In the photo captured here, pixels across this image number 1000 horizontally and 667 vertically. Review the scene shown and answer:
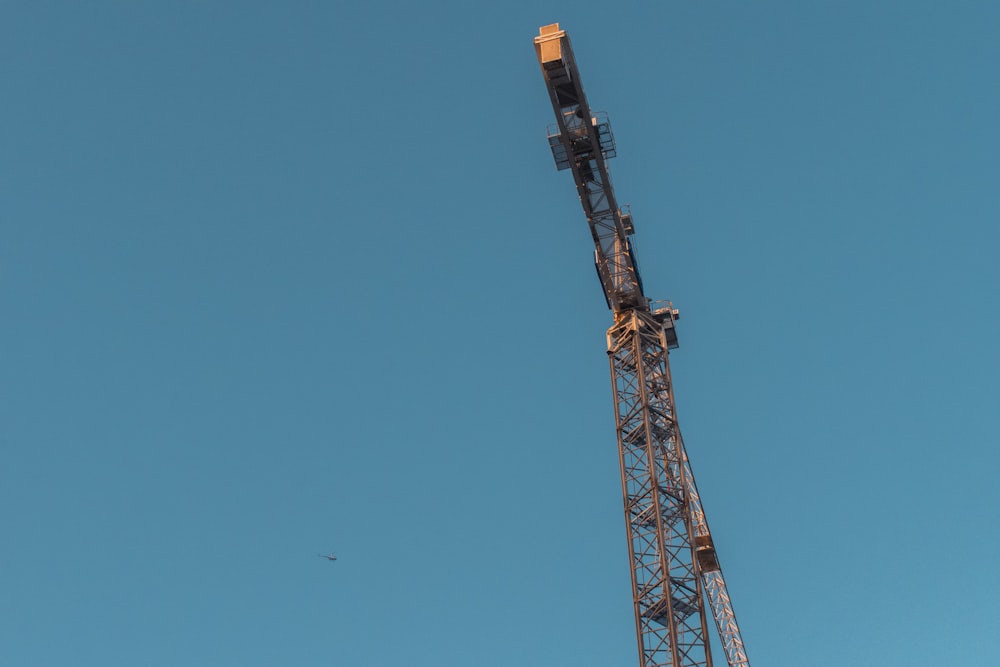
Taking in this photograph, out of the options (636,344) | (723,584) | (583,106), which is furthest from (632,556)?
(723,584)

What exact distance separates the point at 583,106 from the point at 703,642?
23796 mm

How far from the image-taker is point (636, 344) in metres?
58.7

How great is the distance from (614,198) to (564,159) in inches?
121

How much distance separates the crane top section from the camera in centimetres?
5562

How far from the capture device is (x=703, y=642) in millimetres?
50750

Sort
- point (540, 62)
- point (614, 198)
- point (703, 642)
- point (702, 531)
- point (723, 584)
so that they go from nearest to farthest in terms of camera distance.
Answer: point (703, 642) < point (540, 62) < point (614, 198) < point (702, 531) < point (723, 584)

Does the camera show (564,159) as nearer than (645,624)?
No


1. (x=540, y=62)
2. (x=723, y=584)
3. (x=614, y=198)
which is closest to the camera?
(x=540, y=62)

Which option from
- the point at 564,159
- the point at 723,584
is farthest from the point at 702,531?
the point at 564,159

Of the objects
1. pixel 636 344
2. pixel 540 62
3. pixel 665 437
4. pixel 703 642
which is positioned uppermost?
pixel 540 62

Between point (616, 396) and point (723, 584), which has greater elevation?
point (723, 584)

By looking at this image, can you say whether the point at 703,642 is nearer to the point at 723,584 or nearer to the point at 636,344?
the point at 636,344

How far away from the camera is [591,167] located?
58750 millimetres

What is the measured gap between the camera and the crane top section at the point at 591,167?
5562cm
